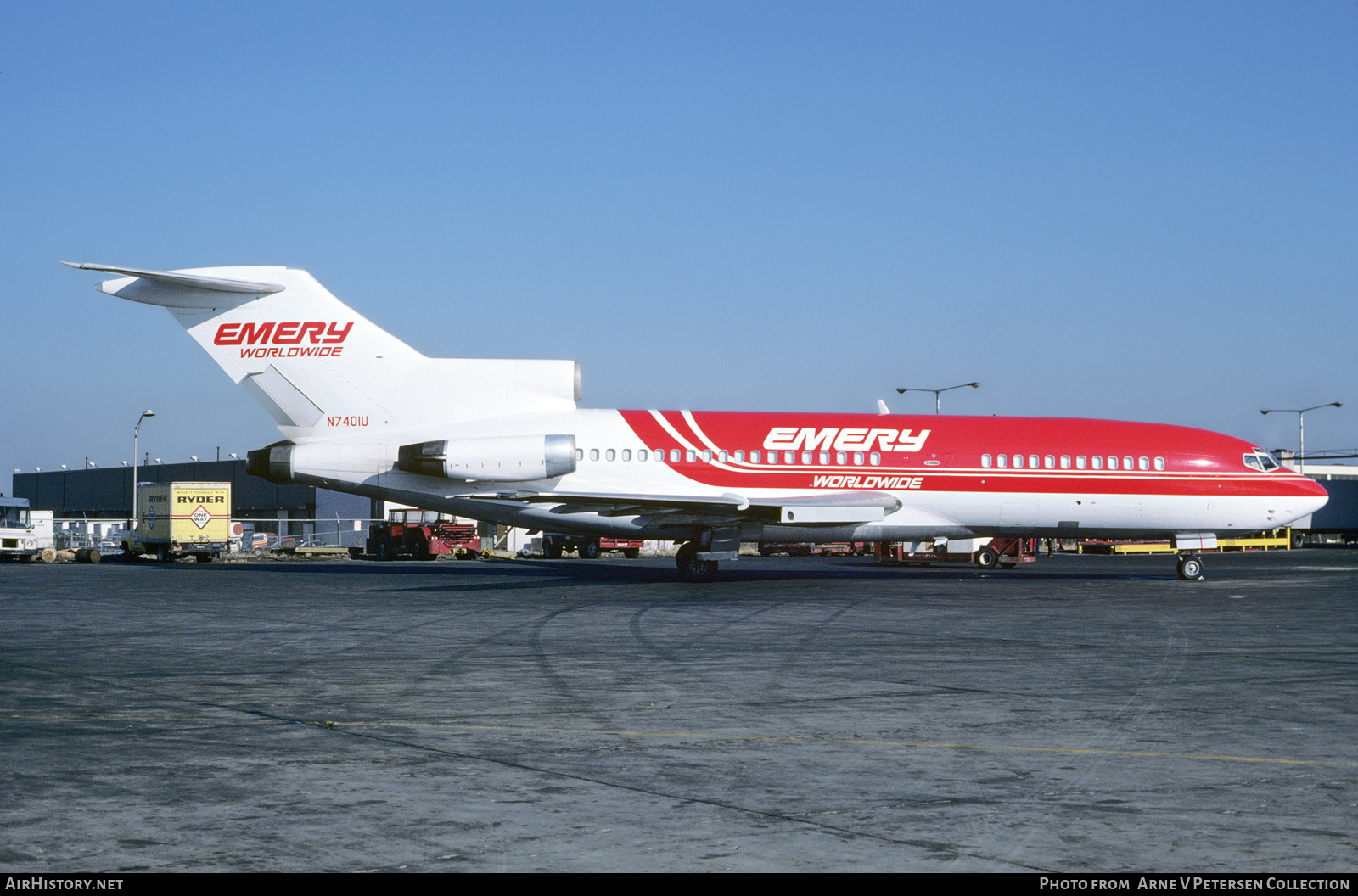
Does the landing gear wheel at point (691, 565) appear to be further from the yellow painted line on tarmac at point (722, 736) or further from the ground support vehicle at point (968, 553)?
the yellow painted line on tarmac at point (722, 736)

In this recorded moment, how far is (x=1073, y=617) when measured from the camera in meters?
17.9

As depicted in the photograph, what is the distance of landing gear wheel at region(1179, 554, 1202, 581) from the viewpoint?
28594 mm

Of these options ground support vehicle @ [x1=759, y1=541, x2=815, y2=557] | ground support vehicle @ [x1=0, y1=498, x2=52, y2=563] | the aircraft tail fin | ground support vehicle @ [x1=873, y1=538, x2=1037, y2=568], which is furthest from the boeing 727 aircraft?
ground support vehicle @ [x1=759, y1=541, x2=815, y2=557]

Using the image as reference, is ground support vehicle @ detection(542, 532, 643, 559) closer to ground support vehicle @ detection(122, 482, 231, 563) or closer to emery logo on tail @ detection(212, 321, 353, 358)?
ground support vehicle @ detection(122, 482, 231, 563)

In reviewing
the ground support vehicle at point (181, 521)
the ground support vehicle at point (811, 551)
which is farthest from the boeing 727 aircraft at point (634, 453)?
the ground support vehicle at point (811, 551)

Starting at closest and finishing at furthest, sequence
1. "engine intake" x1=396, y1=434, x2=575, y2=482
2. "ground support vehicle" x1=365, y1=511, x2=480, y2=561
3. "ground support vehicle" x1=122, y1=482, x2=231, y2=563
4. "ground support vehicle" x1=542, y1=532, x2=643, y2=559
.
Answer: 1. "engine intake" x1=396, y1=434, x2=575, y2=482
2. "ground support vehicle" x1=122, y1=482, x2=231, y2=563
3. "ground support vehicle" x1=365, y1=511, x2=480, y2=561
4. "ground support vehicle" x1=542, y1=532, x2=643, y2=559

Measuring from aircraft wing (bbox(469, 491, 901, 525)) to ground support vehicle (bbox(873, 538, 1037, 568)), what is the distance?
39.2ft

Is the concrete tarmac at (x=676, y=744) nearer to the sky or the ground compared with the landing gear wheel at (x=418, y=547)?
nearer to the sky

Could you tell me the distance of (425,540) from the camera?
48.0 metres

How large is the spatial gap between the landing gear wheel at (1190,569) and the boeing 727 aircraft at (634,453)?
3.40 ft

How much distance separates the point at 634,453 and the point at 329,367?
7.55m

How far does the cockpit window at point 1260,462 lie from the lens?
94.5ft

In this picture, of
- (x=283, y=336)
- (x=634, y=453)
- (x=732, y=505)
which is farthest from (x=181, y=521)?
(x=732, y=505)

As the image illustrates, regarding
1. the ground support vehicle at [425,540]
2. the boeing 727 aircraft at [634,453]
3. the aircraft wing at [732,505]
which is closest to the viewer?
the aircraft wing at [732,505]
